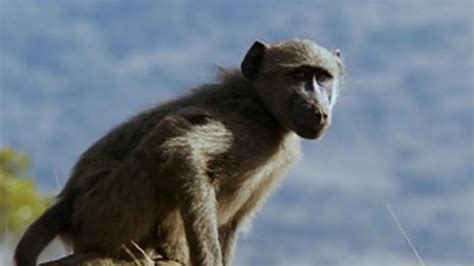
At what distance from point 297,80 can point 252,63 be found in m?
0.28

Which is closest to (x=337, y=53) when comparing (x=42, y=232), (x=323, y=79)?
(x=323, y=79)

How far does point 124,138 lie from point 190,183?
0.60 m

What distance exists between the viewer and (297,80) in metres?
6.91

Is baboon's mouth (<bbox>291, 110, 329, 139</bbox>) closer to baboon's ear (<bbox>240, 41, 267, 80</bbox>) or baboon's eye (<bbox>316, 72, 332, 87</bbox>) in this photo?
baboon's eye (<bbox>316, 72, 332, 87</bbox>)

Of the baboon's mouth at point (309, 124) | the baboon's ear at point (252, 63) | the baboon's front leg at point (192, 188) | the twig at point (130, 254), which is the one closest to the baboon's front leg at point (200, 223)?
the baboon's front leg at point (192, 188)

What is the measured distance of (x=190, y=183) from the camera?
20.7 feet

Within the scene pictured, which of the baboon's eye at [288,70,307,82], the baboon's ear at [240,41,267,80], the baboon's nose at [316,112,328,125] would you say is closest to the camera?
the baboon's nose at [316,112,328,125]

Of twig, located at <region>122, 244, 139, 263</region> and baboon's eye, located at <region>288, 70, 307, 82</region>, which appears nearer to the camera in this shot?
twig, located at <region>122, 244, 139, 263</region>

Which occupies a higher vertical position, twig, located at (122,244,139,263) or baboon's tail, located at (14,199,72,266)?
baboon's tail, located at (14,199,72,266)

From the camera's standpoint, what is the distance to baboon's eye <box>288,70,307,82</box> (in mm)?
6902

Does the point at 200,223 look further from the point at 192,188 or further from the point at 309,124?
the point at 309,124

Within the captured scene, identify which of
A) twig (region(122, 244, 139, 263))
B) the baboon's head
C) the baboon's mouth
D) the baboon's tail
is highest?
the baboon's head

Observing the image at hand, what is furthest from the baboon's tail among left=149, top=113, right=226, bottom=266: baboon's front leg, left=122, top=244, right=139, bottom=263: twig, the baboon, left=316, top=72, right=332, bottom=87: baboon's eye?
left=316, top=72, right=332, bottom=87: baboon's eye

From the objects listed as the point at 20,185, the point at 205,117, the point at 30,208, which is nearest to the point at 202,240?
A: the point at 205,117
